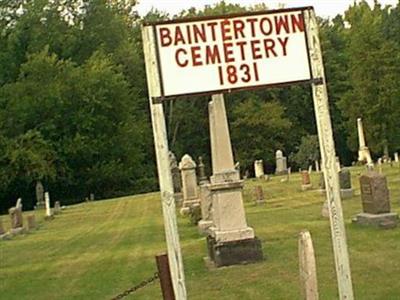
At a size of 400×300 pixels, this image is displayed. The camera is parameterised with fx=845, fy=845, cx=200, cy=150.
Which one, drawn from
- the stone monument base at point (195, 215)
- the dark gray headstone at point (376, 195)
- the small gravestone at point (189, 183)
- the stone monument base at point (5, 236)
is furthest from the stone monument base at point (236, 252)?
the stone monument base at point (5, 236)

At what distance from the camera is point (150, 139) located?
61500 millimetres

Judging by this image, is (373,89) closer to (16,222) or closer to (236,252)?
(16,222)

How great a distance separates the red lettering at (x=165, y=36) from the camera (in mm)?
6234

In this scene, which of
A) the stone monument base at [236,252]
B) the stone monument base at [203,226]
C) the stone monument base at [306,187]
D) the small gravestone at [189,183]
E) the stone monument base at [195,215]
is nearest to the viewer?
the stone monument base at [236,252]

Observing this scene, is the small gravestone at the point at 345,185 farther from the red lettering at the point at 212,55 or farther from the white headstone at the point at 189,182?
the red lettering at the point at 212,55

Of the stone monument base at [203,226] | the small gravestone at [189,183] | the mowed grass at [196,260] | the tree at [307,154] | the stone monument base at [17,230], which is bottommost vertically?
the mowed grass at [196,260]

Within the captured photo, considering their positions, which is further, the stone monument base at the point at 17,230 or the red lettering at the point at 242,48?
the stone monument base at the point at 17,230

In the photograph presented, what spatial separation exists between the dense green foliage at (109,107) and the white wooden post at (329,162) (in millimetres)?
44156

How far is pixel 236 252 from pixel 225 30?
7.27m

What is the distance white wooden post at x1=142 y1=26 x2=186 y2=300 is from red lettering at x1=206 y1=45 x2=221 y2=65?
0.39 meters

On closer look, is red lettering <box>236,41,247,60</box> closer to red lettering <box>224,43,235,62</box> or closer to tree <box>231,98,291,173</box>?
red lettering <box>224,43,235,62</box>

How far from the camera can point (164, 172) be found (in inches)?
252

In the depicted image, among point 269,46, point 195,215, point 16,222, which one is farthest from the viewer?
point 16,222

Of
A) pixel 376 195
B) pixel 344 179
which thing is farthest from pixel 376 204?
pixel 344 179
